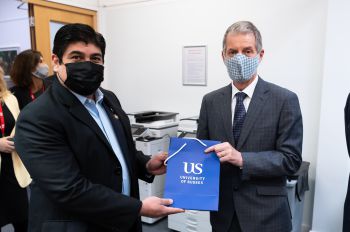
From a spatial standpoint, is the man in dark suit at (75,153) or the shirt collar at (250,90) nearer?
the man in dark suit at (75,153)

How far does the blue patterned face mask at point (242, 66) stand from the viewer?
4.29ft

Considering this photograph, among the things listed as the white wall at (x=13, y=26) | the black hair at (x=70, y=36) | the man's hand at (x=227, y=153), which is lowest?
the man's hand at (x=227, y=153)

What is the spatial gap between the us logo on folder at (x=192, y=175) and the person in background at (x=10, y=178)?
1357mm

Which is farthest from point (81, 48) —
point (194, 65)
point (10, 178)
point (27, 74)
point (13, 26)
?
point (13, 26)

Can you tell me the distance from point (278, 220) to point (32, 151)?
3.38 feet

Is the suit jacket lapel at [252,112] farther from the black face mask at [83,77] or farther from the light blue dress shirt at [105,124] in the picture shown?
the black face mask at [83,77]

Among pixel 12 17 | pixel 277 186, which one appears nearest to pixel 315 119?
pixel 277 186

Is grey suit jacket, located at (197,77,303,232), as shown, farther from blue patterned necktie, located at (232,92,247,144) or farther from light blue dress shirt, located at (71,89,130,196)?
light blue dress shirt, located at (71,89,130,196)

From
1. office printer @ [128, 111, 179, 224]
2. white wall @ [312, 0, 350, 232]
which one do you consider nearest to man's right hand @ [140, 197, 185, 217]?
office printer @ [128, 111, 179, 224]

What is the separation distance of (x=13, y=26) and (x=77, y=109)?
4114mm

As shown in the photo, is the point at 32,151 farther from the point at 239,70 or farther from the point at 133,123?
the point at 133,123

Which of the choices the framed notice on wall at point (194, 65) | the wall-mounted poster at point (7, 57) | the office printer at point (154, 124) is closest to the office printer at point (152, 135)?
the office printer at point (154, 124)

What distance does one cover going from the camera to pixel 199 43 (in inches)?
130

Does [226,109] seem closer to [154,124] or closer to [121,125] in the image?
[121,125]
